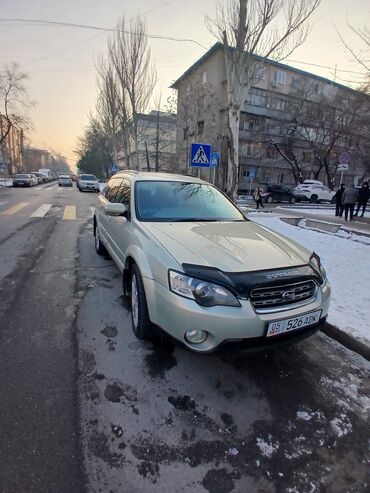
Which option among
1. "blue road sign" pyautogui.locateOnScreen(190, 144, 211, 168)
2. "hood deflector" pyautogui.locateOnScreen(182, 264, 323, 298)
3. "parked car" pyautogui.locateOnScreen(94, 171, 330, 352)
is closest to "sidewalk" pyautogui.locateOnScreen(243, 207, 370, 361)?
"parked car" pyautogui.locateOnScreen(94, 171, 330, 352)

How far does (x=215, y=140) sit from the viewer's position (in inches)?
1339

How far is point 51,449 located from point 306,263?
7.93ft

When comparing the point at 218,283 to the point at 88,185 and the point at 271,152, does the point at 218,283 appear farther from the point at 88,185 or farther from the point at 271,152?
the point at 271,152

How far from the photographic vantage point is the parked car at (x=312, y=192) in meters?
26.2

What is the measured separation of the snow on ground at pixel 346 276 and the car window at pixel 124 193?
2963 millimetres

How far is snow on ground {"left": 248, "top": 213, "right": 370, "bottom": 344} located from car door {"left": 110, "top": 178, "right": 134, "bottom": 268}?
2.63m

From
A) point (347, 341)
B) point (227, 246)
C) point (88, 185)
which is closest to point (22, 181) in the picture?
point (88, 185)

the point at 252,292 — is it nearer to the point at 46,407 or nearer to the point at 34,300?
the point at 46,407

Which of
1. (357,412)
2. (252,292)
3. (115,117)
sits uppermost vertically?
(115,117)

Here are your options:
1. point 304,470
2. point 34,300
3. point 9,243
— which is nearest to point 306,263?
point 304,470

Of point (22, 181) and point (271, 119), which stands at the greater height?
point (271, 119)

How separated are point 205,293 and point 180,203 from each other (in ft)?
6.15

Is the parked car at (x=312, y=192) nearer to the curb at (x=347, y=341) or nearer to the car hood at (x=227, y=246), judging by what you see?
the curb at (x=347, y=341)

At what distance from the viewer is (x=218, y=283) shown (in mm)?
2342
